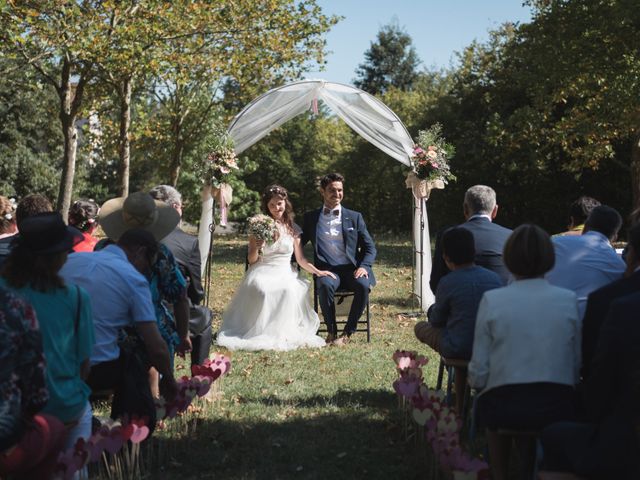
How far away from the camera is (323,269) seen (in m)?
10.5

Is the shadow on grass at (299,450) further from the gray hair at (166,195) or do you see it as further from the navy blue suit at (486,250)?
the gray hair at (166,195)

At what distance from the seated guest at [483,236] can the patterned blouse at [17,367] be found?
3731 mm

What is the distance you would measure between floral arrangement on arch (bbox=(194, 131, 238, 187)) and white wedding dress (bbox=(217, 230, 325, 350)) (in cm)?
144

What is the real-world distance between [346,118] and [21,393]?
9.89 metres

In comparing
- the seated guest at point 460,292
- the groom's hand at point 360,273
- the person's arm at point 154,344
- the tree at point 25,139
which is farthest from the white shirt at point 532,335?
the tree at point 25,139

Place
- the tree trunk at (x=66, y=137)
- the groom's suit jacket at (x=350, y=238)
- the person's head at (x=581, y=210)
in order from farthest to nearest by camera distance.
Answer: the tree trunk at (x=66, y=137) → the groom's suit jacket at (x=350, y=238) → the person's head at (x=581, y=210)

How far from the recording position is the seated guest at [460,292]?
551 centimetres

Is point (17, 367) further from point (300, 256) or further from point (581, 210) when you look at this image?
point (300, 256)

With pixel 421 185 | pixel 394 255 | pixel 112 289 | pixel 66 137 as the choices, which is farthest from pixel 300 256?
pixel 66 137

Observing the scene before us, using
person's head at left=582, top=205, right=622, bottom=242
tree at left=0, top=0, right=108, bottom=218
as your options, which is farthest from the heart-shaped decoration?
tree at left=0, top=0, right=108, bottom=218

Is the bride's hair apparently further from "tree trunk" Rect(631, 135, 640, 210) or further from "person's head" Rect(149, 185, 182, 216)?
"tree trunk" Rect(631, 135, 640, 210)

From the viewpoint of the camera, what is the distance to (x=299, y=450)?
226 inches

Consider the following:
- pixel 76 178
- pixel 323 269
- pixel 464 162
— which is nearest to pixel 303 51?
pixel 464 162

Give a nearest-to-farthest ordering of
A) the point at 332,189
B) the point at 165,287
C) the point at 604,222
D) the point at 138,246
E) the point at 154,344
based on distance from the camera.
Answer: the point at 154,344 < the point at 138,246 < the point at 604,222 < the point at 165,287 < the point at 332,189
